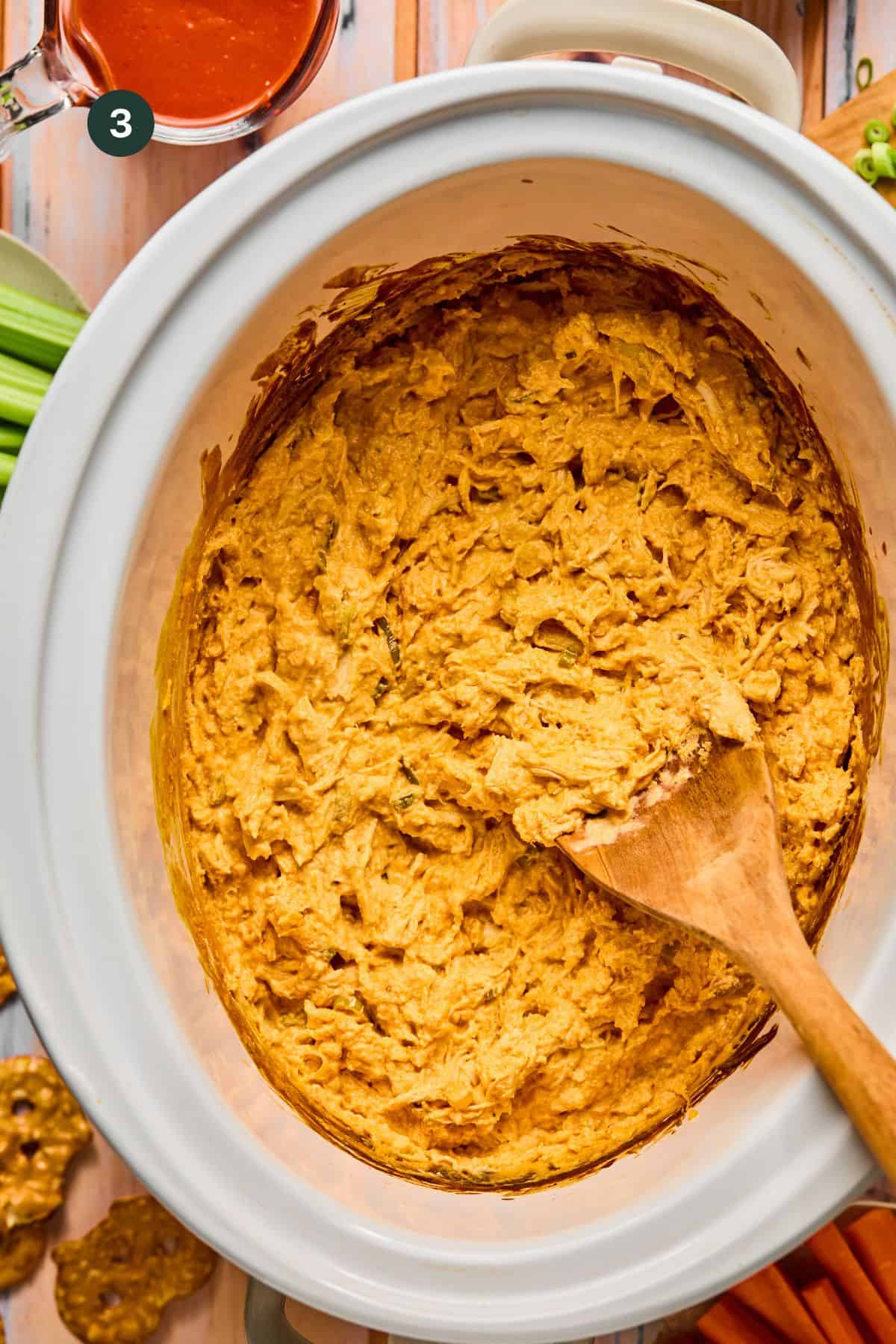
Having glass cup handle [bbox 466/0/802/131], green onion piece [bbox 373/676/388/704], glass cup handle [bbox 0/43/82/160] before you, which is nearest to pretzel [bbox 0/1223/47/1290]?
green onion piece [bbox 373/676/388/704]

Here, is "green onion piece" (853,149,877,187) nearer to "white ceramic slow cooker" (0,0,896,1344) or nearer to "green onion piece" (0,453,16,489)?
"white ceramic slow cooker" (0,0,896,1344)

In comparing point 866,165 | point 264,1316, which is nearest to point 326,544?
point 866,165

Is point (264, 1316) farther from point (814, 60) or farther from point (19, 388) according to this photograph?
point (814, 60)

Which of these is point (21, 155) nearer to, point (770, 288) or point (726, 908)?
point (770, 288)

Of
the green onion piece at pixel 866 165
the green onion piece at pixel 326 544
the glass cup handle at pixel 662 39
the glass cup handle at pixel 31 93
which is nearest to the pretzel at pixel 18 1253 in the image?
the green onion piece at pixel 326 544

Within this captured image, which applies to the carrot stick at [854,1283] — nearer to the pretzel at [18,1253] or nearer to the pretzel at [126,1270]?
the pretzel at [126,1270]
